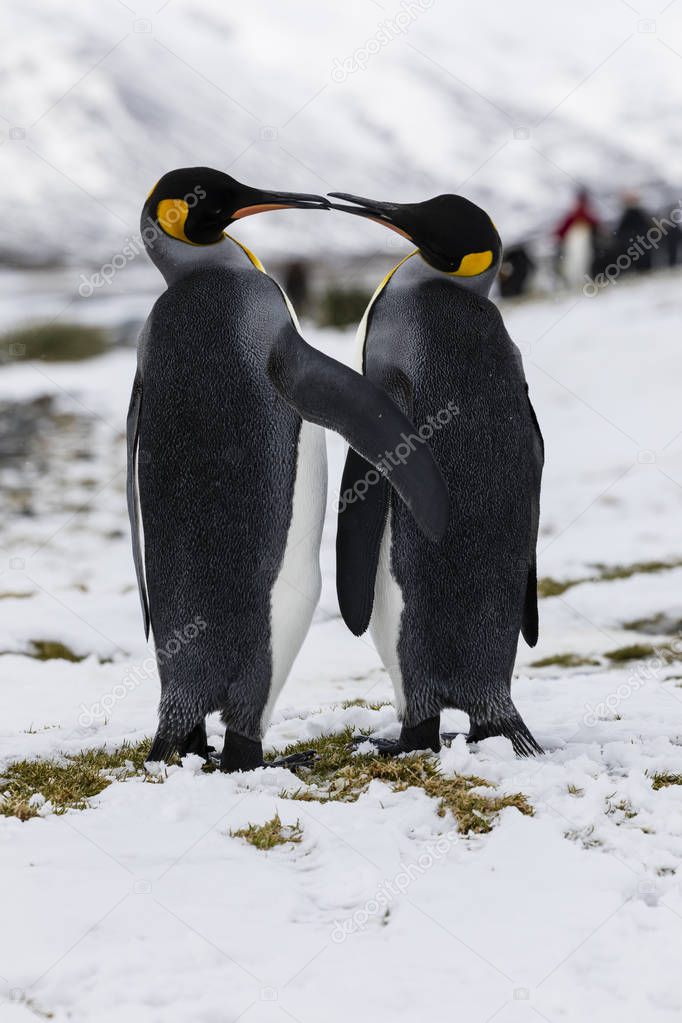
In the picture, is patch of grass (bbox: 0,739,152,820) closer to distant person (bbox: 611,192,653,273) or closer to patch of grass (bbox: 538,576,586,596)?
patch of grass (bbox: 538,576,586,596)

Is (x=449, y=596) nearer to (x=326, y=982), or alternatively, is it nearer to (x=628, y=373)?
(x=326, y=982)

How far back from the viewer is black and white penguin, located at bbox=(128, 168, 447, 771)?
119 inches

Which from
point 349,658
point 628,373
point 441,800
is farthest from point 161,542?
point 628,373

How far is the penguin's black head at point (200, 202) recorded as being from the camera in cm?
306

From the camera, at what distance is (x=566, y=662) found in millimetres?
5062

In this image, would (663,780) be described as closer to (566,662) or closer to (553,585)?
(566,662)

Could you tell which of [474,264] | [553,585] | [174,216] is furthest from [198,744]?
[553,585]

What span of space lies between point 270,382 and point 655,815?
1494 millimetres

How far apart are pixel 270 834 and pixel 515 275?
14.6m

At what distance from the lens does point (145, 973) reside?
2002 millimetres

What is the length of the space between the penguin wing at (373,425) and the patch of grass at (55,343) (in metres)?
13.0

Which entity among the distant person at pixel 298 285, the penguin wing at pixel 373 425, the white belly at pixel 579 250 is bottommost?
the penguin wing at pixel 373 425

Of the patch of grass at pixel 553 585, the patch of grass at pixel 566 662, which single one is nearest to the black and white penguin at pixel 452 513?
the patch of grass at pixel 566 662

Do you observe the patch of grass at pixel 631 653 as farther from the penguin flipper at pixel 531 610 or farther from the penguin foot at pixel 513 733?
the penguin foot at pixel 513 733
